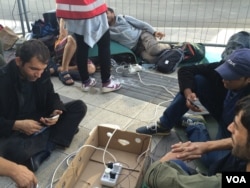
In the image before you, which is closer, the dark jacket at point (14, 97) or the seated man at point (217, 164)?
the seated man at point (217, 164)

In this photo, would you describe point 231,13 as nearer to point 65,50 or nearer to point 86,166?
point 65,50

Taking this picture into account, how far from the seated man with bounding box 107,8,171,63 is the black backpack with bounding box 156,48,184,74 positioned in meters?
0.17

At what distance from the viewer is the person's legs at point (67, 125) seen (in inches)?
101

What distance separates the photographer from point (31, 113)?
249 centimetres

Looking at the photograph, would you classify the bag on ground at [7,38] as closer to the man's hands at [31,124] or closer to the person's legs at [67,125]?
the person's legs at [67,125]

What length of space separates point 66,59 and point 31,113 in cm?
153

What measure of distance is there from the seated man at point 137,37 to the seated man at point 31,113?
6.89ft

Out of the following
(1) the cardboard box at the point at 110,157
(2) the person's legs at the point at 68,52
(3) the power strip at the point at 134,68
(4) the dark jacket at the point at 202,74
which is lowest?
(3) the power strip at the point at 134,68

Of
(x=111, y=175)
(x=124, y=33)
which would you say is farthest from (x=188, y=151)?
(x=124, y=33)

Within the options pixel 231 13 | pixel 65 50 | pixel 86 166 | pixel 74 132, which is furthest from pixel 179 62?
pixel 231 13

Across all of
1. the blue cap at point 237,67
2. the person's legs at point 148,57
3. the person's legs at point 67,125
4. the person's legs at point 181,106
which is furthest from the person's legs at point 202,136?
the person's legs at point 148,57

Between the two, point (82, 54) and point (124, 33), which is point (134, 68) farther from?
point (82, 54)

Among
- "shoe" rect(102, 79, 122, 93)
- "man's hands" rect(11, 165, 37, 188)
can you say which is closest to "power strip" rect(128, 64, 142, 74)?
"shoe" rect(102, 79, 122, 93)

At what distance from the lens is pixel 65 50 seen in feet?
12.7
